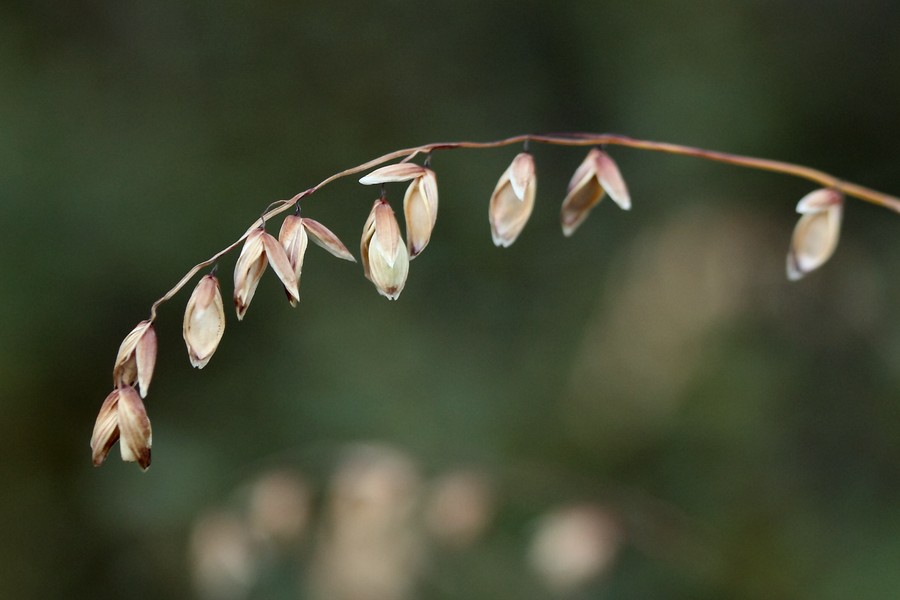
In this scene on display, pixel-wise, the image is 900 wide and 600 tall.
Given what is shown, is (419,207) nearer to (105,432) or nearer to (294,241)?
(294,241)

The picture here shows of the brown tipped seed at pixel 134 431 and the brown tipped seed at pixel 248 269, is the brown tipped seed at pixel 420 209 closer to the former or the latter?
the brown tipped seed at pixel 248 269

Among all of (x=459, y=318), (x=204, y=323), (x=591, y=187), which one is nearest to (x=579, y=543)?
A: (x=591, y=187)

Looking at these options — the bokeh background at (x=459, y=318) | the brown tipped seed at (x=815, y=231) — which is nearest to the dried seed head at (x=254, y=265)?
the brown tipped seed at (x=815, y=231)

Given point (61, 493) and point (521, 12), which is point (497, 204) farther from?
point (521, 12)

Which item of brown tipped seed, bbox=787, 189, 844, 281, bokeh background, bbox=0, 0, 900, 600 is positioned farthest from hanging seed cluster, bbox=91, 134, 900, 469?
bokeh background, bbox=0, 0, 900, 600

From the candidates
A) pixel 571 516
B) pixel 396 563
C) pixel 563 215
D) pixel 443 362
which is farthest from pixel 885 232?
pixel 563 215

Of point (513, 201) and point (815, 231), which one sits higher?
point (513, 201)

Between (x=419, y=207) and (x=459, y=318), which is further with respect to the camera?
(x=459, y=318)
